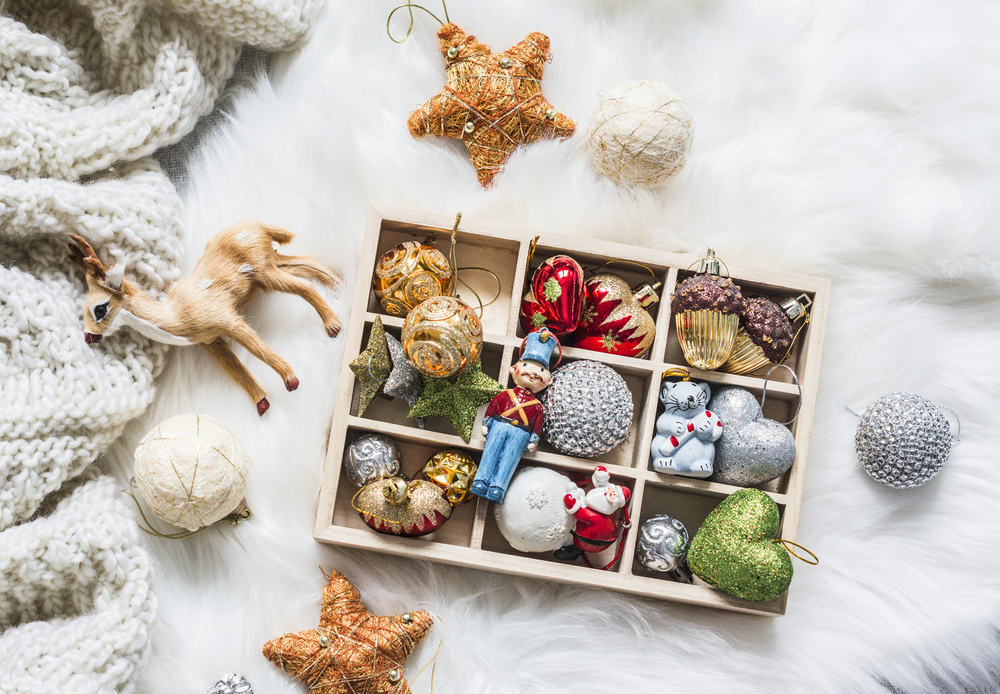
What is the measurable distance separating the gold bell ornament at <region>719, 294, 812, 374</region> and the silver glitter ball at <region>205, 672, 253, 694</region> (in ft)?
2.57

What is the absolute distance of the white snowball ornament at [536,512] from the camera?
Answer: 2.91 ft

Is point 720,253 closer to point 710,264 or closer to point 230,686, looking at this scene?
point 710,264

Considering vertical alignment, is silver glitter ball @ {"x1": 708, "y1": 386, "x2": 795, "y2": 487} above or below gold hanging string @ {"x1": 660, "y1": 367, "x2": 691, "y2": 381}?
below

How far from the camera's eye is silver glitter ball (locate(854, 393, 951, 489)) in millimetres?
952

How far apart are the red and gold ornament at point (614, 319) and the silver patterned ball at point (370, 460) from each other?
0.29 meters

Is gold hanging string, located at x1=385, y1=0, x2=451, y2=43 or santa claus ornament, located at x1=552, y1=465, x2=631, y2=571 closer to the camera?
santa claus ornament, located at x1=552, y1=465, x2=631, y2=571

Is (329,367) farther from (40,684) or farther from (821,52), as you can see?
(821,52)

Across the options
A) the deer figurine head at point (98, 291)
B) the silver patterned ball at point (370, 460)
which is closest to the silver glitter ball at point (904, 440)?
the silver patterned ball at point (370, 460)

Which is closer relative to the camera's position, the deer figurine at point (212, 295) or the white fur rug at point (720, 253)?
the deer figurine at point (212, 295)

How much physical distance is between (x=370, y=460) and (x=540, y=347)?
0.90 feet

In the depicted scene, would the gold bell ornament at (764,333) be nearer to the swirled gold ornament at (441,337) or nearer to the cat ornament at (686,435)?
the cat ornament at (686,435)

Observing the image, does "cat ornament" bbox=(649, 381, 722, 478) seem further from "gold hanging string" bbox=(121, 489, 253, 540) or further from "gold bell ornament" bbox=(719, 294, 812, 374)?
"gold hanging string" bbox=(121, 489, 253, 540)

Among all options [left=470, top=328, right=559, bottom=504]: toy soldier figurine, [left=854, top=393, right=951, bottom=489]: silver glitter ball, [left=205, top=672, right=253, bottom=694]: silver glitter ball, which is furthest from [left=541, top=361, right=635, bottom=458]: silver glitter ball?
[left=205, top=672, right=253, bottom=694]: silver glitter ball

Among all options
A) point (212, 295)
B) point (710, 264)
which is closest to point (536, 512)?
point (710, 264)
